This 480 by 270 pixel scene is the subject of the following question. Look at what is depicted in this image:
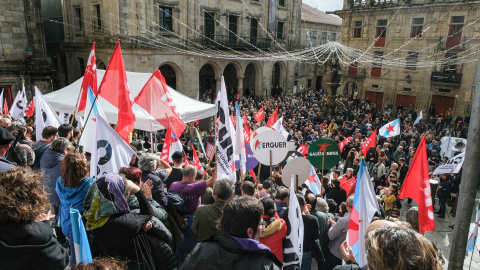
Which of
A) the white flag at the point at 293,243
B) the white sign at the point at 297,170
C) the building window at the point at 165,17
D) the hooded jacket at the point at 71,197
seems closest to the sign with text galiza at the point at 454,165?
the white sign at the point at 297,170

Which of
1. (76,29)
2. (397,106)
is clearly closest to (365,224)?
(76,29)

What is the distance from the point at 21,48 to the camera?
1636 cm

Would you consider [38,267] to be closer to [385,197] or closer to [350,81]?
[385,197]

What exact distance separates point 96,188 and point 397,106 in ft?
99.1

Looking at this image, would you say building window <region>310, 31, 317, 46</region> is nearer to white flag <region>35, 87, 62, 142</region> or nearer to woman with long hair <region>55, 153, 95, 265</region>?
white flag <region>35, 87, 62, 142</region>

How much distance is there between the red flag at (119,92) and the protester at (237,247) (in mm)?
4099

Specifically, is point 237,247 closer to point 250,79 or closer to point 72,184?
point 72,184

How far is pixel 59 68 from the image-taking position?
28562 mm

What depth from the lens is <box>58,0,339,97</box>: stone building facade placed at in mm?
20562

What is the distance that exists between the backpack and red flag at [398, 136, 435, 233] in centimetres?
359

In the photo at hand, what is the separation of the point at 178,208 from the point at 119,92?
3161 mm

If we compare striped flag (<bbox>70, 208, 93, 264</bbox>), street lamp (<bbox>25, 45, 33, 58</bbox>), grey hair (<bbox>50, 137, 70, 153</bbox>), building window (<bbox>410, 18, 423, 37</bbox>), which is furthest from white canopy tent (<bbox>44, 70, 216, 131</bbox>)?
building window (<bbox>410, 18, 423, 37</bbox>)

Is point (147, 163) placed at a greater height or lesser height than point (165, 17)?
lesser

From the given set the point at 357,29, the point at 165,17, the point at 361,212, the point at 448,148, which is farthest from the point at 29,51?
the point at 357,29
